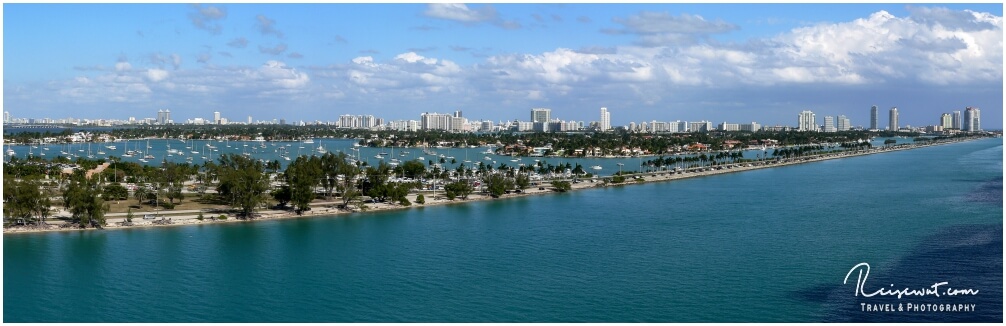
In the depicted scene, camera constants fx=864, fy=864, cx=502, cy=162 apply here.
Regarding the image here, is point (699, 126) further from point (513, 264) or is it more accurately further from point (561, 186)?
point (513, 264)

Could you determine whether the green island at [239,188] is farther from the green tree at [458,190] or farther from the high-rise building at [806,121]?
the high-rise building at [806,121]

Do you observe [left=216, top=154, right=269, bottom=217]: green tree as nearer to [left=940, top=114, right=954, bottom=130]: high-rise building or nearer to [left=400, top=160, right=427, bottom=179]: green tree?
[left=400, top=160, right=427, bottom=179]: green tree

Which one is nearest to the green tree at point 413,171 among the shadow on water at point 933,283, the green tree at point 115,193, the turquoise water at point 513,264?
the turquoise water at point 513,264

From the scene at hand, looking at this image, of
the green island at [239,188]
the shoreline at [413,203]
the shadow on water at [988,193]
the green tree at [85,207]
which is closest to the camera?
the green tree at [85,207]

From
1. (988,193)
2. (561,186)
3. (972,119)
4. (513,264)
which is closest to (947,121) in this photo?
(972,119)

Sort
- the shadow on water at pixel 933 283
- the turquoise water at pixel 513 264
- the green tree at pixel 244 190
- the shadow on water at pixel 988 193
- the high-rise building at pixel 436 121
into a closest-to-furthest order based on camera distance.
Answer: the shadow on water at pixel 933 283, the turquoise water at pixel 513 264, the green tree at pixel 244 190, the shadow on water at pixel 988 193, the high-rise building at pixel 436 121

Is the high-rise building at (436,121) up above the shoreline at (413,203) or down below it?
above
